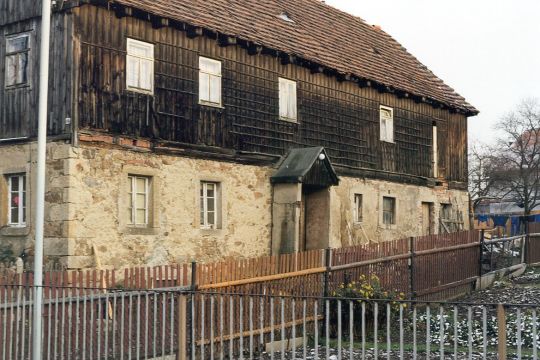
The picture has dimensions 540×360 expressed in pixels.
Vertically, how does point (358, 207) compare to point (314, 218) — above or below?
above

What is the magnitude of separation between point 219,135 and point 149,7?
12.9 feet

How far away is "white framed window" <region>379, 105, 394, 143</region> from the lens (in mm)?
26594

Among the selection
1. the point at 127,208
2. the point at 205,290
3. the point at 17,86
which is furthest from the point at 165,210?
the point at 205,290

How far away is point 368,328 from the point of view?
14.3m

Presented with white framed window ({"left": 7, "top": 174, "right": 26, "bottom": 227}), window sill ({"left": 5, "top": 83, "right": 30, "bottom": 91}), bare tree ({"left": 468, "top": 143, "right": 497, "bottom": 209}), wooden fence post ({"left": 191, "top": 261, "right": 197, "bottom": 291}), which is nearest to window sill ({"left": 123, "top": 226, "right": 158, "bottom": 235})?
white framed window ({"left": 7, "top": 174, "right": 26, "bottom": 227})

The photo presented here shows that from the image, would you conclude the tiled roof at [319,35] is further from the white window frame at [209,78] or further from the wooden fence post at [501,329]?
the wooden fence post at [501,329]

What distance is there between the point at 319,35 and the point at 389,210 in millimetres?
6464

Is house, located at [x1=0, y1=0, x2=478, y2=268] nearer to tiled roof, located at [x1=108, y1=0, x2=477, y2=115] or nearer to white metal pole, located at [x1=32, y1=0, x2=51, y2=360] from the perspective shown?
tiled roof, located at [x1=108, y1=0, x2=477, y2=115]

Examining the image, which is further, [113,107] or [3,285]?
[113,107]

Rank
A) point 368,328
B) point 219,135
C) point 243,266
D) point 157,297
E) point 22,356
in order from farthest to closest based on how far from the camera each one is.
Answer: point 219,135 → point 368,328 → point 243,266 → point 22,356 → point 157,297

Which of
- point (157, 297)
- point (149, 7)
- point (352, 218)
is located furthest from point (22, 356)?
point (352, 218)

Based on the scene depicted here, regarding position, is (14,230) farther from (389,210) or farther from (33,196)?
(389,210)

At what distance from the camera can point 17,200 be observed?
57.8 feet

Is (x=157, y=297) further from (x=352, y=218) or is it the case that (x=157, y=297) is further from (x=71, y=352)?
(x=352, y=218)
